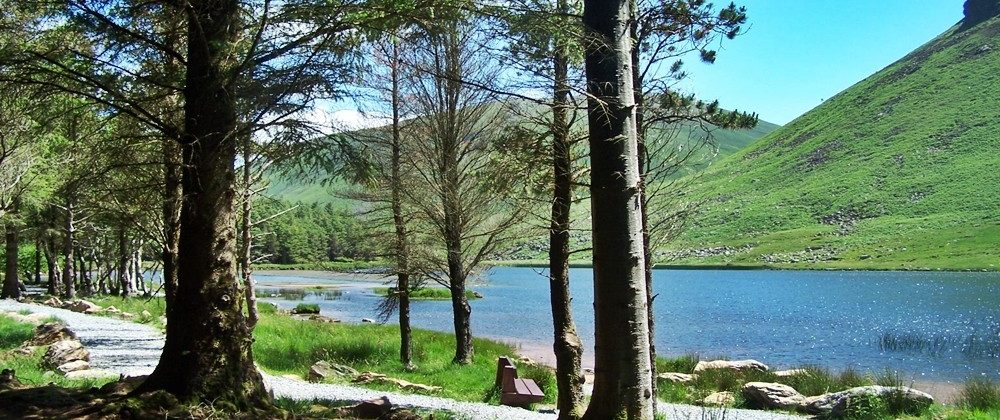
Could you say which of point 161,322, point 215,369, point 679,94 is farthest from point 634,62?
point 161,322

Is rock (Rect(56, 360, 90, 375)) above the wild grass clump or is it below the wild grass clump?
above

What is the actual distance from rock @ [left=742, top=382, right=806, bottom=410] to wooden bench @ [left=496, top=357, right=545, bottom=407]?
3752 millimetres

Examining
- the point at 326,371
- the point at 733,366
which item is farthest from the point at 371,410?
the point at 733,366

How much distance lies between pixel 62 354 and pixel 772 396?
1154 cm

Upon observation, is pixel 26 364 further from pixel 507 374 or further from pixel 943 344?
pixel 943 344

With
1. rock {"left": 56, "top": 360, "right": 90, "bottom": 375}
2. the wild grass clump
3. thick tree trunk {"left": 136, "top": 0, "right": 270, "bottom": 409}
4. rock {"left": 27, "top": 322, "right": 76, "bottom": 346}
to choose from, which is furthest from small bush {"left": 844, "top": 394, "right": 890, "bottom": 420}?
rock {"left": 27, "top": 322, "right": 76, "bottom": 346}

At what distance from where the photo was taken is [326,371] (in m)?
13.8

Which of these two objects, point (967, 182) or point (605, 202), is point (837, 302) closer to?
point (605, 202)

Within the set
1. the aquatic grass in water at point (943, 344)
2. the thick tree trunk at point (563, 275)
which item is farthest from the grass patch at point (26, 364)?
the aquatic grass in water at point (943, 344)

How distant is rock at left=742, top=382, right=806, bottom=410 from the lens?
38.5 feet

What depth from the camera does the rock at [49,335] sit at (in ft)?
40.0

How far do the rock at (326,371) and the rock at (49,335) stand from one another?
14.5 ft

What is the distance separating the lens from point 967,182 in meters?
118

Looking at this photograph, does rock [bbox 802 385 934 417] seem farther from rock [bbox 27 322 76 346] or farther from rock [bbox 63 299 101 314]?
rock [bbox 63 299 101 314]
